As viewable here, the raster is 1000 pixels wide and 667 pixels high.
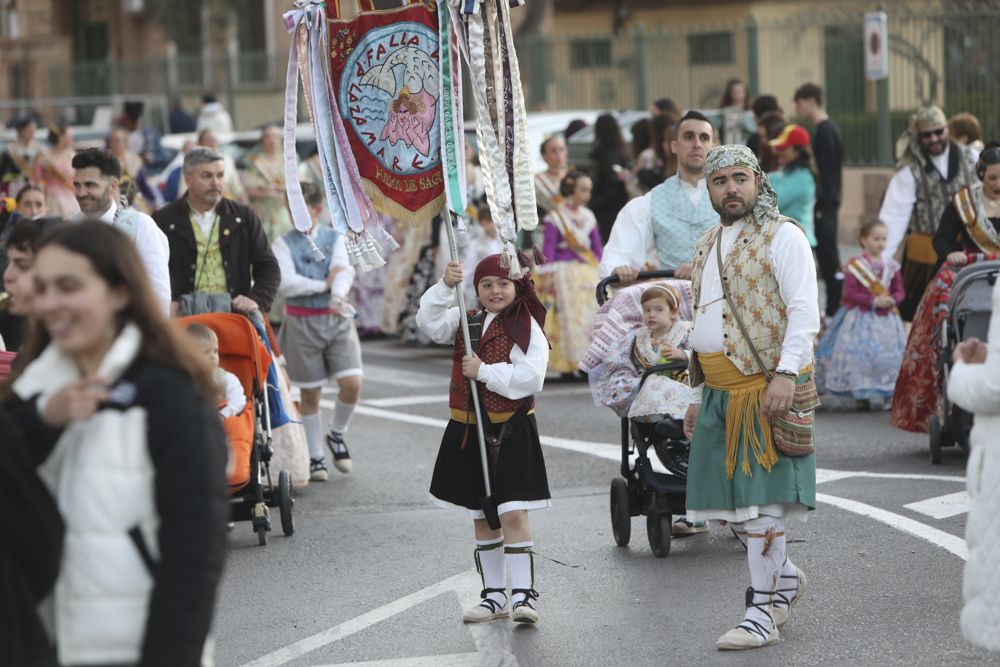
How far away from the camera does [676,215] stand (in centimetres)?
864

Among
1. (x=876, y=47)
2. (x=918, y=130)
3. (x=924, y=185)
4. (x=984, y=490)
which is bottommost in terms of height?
(x=984, y=490)

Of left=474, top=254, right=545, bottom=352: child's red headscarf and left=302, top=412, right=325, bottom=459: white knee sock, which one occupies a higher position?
left=474, top=254, right=545, bottom=352: child's red headscarf

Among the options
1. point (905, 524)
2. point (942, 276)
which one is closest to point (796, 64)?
point (942, 276)

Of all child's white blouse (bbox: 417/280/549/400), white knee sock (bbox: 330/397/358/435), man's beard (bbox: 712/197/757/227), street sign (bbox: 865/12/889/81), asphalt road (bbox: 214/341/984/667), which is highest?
street sign (bbox: 865/12/889/81)

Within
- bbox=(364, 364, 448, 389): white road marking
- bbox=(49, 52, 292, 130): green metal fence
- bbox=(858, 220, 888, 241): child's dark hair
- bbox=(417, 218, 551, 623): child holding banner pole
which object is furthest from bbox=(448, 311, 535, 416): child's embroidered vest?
bbox=(49, 52, 292, 130): green metal fence

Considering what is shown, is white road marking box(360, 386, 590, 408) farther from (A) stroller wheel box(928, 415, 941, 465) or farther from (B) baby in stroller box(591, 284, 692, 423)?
(B) baby in stroller box(591, 284, 692, 423)

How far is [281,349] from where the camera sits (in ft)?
34.4

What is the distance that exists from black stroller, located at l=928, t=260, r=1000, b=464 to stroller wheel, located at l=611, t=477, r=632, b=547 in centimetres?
243

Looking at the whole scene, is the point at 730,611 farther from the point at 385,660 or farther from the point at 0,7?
the point at 0,7

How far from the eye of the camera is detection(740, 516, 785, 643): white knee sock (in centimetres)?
636

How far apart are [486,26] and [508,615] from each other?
8.15 ft

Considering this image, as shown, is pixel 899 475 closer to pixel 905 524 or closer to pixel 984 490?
pixel 905 524

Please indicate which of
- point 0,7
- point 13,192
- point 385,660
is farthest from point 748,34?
point 0,7

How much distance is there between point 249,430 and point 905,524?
327cm
